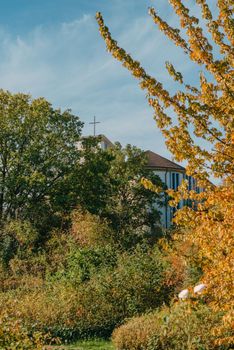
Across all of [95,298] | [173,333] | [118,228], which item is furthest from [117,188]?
[173,333]

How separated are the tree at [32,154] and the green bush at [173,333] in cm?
1823

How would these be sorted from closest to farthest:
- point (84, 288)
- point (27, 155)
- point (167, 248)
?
point (167, 248), point (84, 288), point (27, 155)

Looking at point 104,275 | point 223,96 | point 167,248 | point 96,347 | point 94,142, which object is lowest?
point 96,347

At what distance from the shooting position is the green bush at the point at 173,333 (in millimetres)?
10258

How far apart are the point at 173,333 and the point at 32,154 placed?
68.4ft

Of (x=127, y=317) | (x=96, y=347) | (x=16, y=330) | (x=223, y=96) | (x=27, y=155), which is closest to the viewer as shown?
(x=223, y=96)

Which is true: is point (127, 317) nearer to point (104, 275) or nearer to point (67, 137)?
point (104, 275)

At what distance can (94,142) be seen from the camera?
32.9 metres

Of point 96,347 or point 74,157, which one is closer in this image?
point 96,347

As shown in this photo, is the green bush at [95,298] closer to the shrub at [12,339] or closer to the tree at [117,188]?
the shrub at [12,339]

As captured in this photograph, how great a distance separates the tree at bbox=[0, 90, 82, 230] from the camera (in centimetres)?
2960

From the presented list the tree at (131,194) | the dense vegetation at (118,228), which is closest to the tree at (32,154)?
the dense vegetation at (118,228)

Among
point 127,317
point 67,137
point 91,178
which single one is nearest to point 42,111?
point 67,137

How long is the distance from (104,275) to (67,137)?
16.1 m
